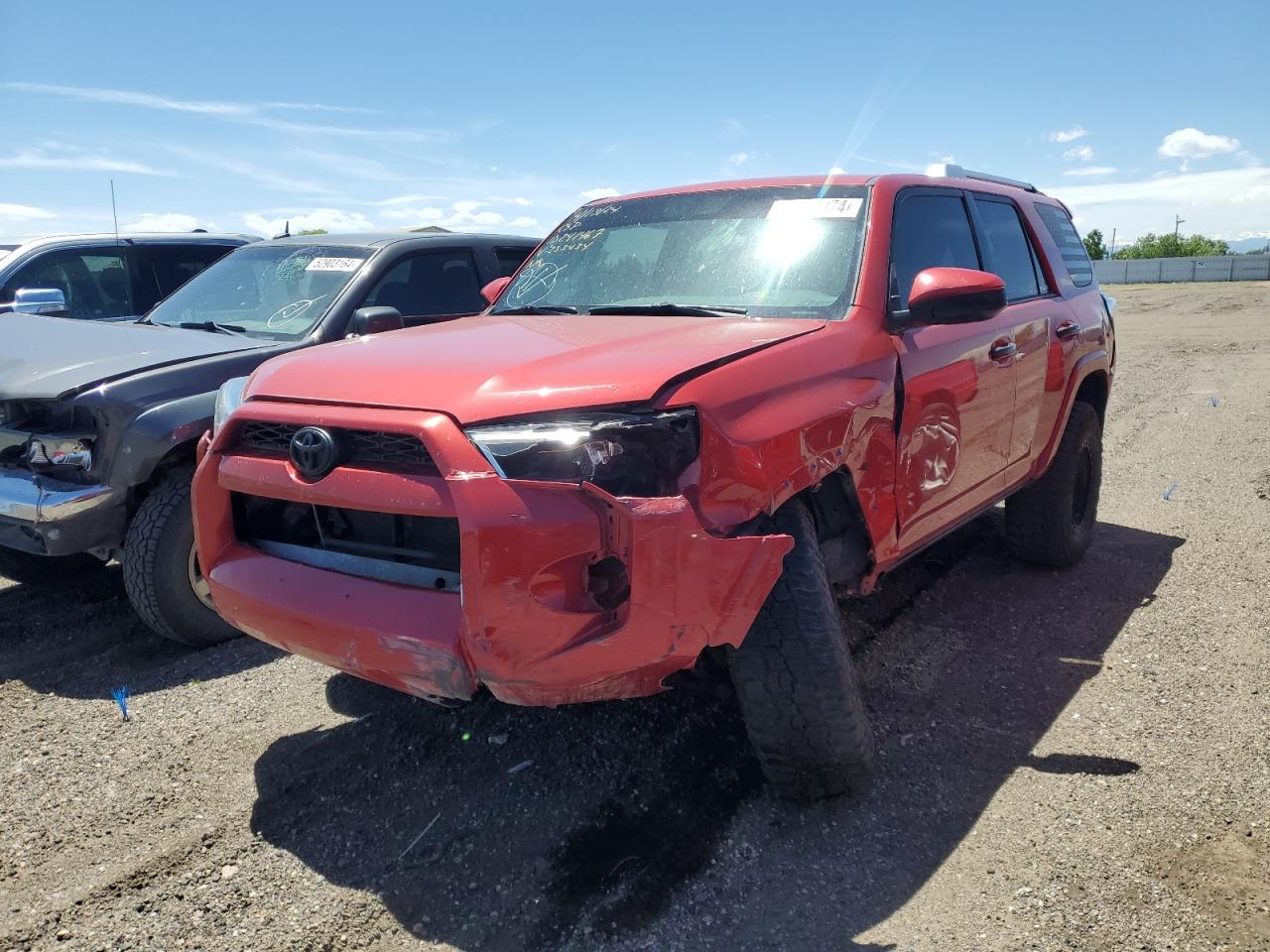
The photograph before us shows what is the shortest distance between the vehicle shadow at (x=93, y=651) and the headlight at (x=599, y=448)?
2.25 meters

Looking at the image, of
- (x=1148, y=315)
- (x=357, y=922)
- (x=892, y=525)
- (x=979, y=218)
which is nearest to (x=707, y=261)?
(x=892, y=525)

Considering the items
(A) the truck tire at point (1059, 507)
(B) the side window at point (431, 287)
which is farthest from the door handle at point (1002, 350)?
(B) the side window at point (431, 287)

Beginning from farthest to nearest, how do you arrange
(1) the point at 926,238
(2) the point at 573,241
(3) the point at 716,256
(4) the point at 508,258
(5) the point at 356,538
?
1. (4) the point at 508,258
2. (2) the point at 573,241
3. (1) the point at 926,238
4. (3) the point at 716,256
5. (5) the point at 356,538

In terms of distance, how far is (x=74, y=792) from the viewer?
9.57 feet

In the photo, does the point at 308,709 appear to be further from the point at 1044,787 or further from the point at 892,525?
the point at 1044,787

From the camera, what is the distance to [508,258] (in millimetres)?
5984

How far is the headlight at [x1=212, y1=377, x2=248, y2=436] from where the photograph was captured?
278 centimetres

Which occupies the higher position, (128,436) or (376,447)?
(376,447)

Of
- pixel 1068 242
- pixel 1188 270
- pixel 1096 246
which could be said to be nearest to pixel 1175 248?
pixel 1096 246

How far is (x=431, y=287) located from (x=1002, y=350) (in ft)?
10.5

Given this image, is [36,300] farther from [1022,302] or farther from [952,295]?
[1022,302]

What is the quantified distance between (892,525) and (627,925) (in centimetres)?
147

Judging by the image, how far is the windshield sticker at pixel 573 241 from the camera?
391 centimetres

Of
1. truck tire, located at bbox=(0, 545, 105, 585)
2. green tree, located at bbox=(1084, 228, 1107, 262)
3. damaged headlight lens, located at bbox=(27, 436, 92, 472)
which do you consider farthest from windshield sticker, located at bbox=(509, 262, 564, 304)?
green tree, located at bbox=(1084, 228, 1107, 262)
